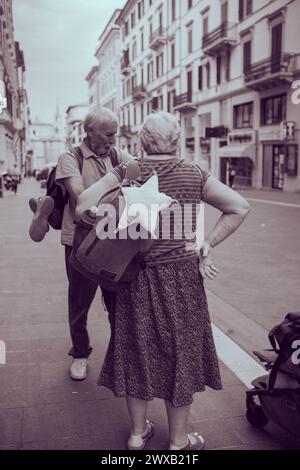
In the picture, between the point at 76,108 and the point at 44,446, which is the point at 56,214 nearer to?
the point at 44,446

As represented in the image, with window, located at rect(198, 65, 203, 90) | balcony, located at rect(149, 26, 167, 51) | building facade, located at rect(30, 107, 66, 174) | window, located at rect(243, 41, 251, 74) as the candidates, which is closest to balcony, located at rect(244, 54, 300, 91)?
window, located at rect(243, 41, 251, 74)

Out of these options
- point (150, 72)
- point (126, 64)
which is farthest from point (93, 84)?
point (150, 72)

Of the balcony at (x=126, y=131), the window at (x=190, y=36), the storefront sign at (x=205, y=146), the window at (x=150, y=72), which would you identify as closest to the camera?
the storefront sign at (x=205, y=146)

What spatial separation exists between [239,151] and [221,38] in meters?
6.37

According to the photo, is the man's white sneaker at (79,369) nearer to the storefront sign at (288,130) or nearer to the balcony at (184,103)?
the storefront sign at (288,130)

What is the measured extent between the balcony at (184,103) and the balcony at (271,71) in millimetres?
8101

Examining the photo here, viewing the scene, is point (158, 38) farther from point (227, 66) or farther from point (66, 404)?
point (66, 404)

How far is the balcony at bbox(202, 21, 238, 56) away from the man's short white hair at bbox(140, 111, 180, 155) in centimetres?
2821

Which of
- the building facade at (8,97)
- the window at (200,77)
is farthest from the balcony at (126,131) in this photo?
the window at (200,77)

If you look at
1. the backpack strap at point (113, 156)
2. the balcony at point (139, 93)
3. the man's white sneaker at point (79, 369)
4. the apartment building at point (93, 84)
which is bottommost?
the man's white sneaker at point (79, 369)

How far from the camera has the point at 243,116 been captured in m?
28.9

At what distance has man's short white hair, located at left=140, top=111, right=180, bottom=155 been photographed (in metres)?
2.29

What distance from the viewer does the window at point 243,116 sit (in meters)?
28.1

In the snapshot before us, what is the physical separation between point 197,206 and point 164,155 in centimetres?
28
